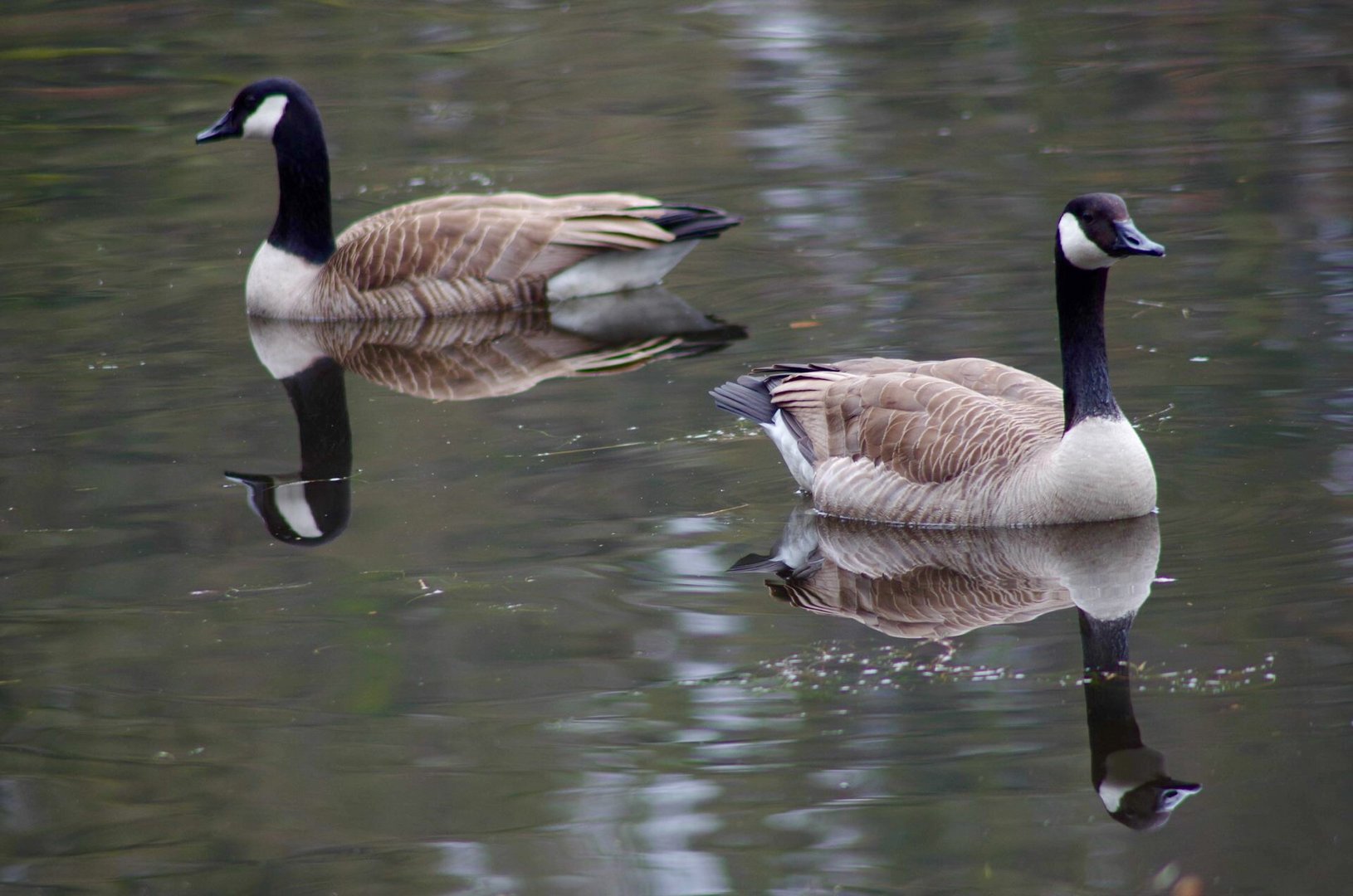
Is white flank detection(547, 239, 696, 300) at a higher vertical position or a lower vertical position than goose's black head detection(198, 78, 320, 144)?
lower

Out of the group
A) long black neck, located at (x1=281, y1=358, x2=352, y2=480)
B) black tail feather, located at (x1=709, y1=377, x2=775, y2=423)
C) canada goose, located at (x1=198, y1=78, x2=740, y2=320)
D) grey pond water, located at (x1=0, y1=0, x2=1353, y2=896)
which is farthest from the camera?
canada goose, located at (x1=198, y1=78, x2=740, y2=320)

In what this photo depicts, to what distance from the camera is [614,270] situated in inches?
481

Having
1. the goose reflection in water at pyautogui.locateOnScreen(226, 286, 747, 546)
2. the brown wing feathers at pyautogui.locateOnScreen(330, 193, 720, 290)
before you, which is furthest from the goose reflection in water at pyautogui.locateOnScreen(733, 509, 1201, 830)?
the brown wing feathers at pyautogui.locateOnScreen(330, 193, 720, 290)

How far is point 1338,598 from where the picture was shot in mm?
6391

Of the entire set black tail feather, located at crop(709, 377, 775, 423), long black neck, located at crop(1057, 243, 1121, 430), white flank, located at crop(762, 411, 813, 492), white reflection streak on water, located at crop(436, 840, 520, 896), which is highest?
long black neck, located at crop(1057, 243, 1121, 430)

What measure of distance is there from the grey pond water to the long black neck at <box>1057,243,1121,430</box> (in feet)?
1.81

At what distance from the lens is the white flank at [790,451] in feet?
26.1

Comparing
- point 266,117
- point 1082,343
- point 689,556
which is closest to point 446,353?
point 266,117

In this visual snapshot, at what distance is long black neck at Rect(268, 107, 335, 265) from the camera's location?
40.1 feet

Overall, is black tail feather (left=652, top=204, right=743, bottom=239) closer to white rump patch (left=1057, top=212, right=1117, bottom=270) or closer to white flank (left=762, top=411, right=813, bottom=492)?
white flank (left=762, top=411, right=813, bottom=492)

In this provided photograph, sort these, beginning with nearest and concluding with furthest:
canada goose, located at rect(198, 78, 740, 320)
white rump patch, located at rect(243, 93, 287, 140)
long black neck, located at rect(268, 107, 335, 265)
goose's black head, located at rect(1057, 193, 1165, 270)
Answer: goose's black head, located at rect(1057, 193, 1165, 270)
canada goose, located at rect(198, 78, 740, 320)
long black neck, located at rect(268, 107, 335, 265)
white rump patch, located at rect(243, 93, 287, 140)

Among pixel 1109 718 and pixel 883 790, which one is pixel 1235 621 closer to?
pixel 1109 718

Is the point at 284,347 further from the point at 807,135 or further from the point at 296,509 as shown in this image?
the point at 807,135

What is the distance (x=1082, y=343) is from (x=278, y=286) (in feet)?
21.1
